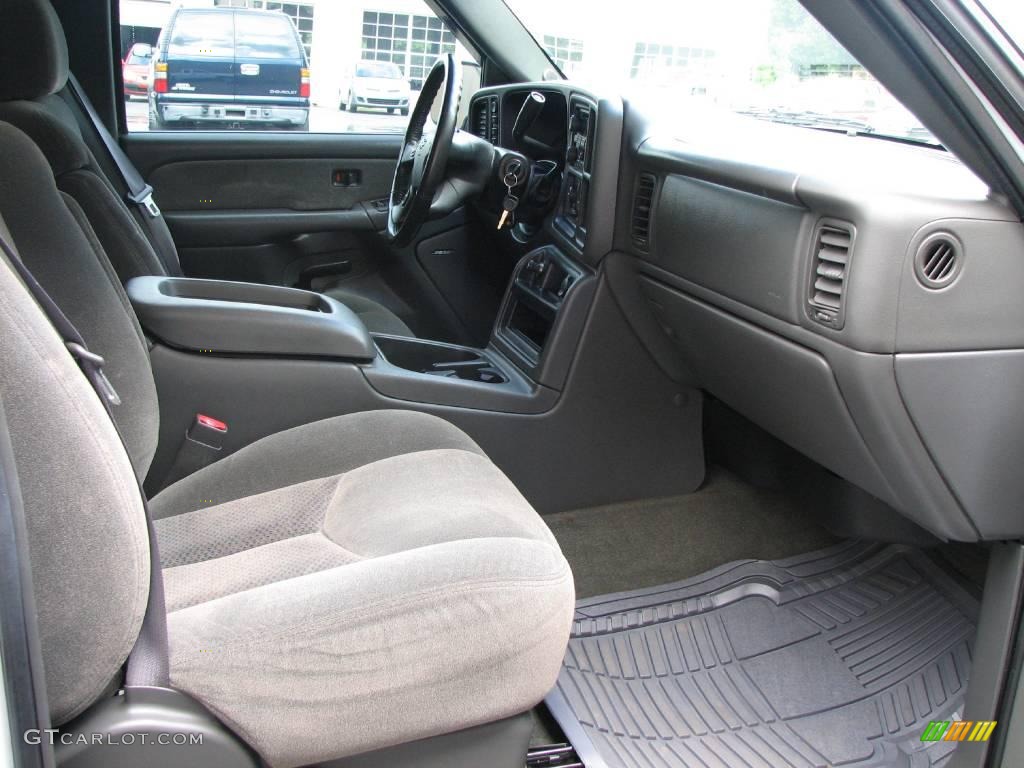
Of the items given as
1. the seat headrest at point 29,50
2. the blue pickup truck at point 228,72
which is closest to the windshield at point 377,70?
the blue pickup truck at point 228,72

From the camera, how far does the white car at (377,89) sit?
3.31 meters

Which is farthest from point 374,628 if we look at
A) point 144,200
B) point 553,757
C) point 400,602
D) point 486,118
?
point 486,118

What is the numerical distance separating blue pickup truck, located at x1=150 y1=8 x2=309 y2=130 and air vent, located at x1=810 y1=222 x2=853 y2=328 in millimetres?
2181

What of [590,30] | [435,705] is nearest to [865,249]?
[435,705]

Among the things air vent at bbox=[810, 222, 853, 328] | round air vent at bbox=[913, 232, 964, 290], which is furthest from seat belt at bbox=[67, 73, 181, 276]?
round air vent at bbox=[913, 232, 964, 290]

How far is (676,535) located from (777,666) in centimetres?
40

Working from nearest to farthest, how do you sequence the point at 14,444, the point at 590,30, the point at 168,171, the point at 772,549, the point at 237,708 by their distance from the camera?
the point at 14,444
the point at 237,708
the point at 772,549
the point at 590,30
the point at 168,171

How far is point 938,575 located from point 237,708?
4.80ft

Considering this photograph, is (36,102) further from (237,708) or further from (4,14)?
(237,708)

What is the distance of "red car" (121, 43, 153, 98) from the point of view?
115 inches

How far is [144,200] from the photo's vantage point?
7.99ft

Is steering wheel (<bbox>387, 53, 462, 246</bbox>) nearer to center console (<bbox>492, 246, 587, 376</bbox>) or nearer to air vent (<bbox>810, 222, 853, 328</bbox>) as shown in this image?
center console (<bbox>492, 246, 587, 376</bbox>)

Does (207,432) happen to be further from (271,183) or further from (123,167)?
(271,183)

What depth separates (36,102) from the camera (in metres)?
1.85
